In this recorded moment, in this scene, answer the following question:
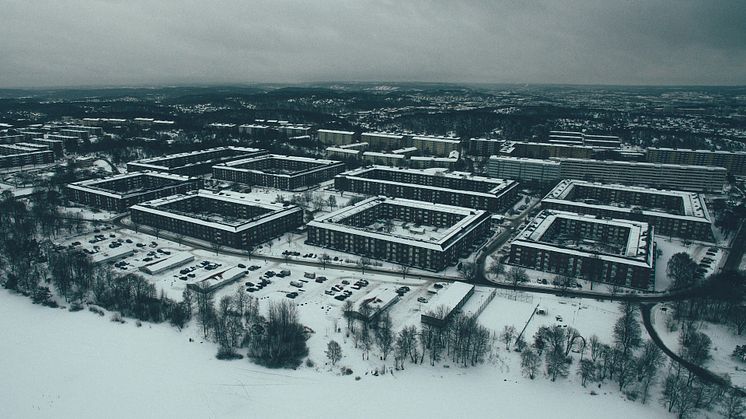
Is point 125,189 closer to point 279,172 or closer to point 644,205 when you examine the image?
point 279,172

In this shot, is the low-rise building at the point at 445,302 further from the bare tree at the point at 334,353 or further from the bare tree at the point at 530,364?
the bare tree at the point at 334,353

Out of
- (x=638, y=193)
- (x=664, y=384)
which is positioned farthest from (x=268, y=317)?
(x=638, y=193)

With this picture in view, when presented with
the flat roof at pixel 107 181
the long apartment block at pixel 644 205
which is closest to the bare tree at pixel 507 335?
the long apartment block at pixel 644 205

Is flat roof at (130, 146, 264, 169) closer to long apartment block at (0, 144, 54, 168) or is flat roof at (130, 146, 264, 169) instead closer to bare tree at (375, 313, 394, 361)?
long apartment block at (0, 144, 54, 168)

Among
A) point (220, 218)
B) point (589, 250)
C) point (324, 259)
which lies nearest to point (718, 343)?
point (589, 250)

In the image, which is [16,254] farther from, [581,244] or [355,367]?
[581,244]
